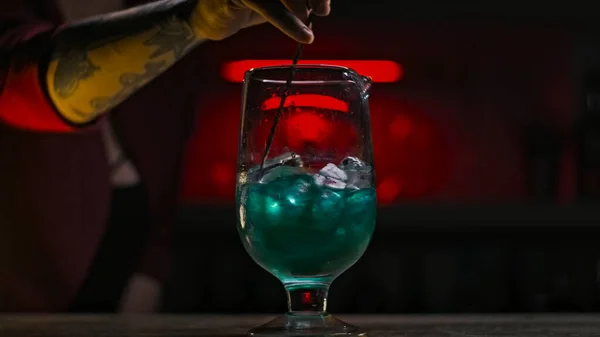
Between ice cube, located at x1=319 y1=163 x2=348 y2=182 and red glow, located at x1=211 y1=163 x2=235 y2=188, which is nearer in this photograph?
ice cube, located at x1=319 y1=163 x2=348 y2=182

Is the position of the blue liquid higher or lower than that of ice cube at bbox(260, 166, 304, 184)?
lower

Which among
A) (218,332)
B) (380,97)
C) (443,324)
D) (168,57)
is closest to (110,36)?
(168,57)

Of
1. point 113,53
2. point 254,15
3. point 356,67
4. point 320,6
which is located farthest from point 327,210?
point 356,67

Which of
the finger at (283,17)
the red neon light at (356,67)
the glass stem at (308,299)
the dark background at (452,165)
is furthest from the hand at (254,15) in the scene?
the red neon light at (356,67)

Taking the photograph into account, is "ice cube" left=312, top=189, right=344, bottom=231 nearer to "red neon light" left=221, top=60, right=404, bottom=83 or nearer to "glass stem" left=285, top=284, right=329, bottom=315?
"glass stem" left=285, top=284, right=329, bottom=315

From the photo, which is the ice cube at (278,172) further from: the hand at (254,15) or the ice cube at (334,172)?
the hand at (254,15)

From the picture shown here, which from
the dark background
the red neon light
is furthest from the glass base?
the red neon light

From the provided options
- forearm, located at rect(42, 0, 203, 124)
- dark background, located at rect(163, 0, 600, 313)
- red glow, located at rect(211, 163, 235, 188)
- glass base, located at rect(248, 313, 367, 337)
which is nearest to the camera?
glass base, located at rect(248, 313, 367, 337)
